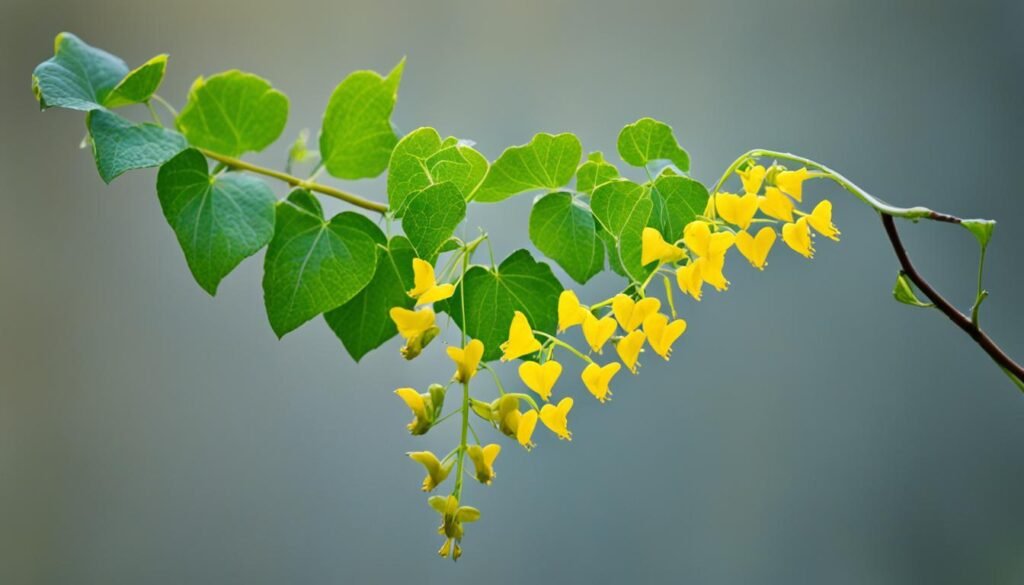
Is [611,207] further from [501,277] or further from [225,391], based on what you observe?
[225,391]

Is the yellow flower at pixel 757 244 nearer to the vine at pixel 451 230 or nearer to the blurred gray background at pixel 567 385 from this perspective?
the vine at pixel 451 230

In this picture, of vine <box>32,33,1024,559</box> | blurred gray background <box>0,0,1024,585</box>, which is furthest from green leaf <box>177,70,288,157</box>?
blurred gray background <box>0,0,1024,585</box>

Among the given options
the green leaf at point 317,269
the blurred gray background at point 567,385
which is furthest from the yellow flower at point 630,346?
the blurred gray background at point 567,385

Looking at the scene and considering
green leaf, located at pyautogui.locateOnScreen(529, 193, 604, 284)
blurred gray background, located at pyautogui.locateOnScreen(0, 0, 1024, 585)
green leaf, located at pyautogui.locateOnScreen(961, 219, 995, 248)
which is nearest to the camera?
green leaf, located at pyautogui.locateOnScreen(961, 219, 995, 248)

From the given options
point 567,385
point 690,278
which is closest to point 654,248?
point 690,278

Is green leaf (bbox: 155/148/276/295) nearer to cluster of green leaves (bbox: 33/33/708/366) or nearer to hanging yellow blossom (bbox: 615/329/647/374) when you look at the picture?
cluster of green leaves (bbox: 33/33/708/366)
